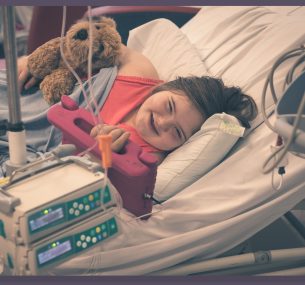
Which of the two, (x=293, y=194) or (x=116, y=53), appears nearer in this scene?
(x=293, y=194)

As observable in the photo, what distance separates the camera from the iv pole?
0.79 m

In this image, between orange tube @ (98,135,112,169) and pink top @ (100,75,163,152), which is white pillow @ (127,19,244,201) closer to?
pink top @ (100,75,163,152)

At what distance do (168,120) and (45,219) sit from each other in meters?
0.59

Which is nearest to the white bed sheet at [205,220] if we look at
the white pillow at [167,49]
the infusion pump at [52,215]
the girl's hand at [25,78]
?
the infusion pump at [52,215]

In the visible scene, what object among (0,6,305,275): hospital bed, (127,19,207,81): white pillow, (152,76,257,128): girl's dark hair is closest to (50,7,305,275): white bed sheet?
(0,6,305,275): hospital bed

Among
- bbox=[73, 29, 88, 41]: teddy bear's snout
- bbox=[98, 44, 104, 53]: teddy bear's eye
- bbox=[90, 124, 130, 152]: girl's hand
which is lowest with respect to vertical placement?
bbox=[90, 124, 130, 152]: girl's hand

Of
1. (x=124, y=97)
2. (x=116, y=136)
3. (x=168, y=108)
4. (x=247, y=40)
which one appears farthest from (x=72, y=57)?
(x=247, y=40)

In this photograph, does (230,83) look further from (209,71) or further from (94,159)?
(94,159)

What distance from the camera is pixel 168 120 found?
1.26 meters

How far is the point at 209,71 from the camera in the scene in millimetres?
1538

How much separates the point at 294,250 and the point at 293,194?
4.9 inches

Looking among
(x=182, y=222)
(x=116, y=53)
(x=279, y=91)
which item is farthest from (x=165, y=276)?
(x=116, y=53)

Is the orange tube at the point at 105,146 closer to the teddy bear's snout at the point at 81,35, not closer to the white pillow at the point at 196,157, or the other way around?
the white pillow at the point at 196,157

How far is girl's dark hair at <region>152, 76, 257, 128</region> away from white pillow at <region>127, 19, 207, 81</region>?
151 mm
